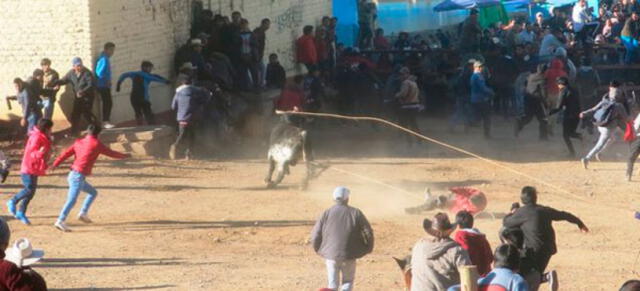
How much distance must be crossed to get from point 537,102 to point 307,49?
21.3 feet

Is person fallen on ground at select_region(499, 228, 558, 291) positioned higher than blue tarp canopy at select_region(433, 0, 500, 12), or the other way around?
blue tarp canopy at select_region(433, 0, 500, 12)

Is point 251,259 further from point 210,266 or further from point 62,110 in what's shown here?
point 62,110

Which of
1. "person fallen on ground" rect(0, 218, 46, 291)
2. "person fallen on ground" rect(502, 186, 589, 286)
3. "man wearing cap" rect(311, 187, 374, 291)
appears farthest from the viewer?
"man wearing cap" rect(311, 187, 374, 291)

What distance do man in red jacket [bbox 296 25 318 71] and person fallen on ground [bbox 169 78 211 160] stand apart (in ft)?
25.6

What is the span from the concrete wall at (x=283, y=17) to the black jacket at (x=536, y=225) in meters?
16.1

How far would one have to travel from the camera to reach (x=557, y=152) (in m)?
25.1

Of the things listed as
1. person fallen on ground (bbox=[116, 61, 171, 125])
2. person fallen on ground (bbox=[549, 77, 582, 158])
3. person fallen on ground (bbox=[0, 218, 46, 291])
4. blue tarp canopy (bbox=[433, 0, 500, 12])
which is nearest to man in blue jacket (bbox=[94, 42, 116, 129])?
person fallen on ground (bbox=[116, 61, 171, 125])

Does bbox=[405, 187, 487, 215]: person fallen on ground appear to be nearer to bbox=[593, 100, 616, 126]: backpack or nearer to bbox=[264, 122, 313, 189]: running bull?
bbox=[264, 122, 313, 189]: running bull

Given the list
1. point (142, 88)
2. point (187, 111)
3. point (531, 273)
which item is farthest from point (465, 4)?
point (531, 273)

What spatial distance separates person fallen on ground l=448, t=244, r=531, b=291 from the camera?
9758 millimetres

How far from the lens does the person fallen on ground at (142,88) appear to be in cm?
2314

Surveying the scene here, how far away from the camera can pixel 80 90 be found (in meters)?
22.0

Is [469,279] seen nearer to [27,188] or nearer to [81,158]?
[81,158]

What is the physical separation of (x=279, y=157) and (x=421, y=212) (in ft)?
8.94
